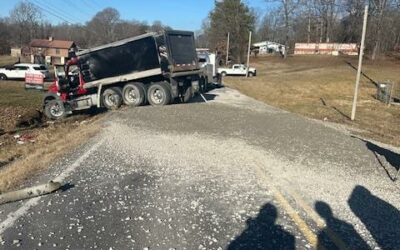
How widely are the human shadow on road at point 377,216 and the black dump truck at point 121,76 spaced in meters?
13.2

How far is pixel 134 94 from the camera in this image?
21312 millimetres

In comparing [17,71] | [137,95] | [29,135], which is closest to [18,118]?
[29,135]

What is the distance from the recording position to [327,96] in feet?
120

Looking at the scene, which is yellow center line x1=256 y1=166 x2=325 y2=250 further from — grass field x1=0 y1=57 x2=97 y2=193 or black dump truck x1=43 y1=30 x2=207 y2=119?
black dump truck x1=43 y1=30 x2=207 y2=119

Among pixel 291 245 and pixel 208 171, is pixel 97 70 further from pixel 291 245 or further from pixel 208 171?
pixel 291 245

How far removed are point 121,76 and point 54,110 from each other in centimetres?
332

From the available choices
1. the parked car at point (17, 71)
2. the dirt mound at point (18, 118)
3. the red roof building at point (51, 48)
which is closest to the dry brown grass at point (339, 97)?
the dirt mound at point (18, 118)

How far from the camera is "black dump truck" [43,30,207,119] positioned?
20750 mm

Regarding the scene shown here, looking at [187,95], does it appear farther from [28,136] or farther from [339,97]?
[339,97]

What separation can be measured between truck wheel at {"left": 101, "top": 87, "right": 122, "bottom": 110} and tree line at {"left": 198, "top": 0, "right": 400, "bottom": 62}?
179 feet

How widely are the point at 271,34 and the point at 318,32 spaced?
3179cm

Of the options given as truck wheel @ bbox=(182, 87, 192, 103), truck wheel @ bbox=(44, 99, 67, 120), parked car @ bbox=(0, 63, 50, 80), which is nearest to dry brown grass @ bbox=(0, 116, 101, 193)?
truck wheel @ bbox=(44, 99, 67, 120)

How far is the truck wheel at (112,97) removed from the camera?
21.5 m

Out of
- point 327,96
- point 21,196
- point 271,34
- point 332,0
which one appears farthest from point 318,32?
point 21,196
